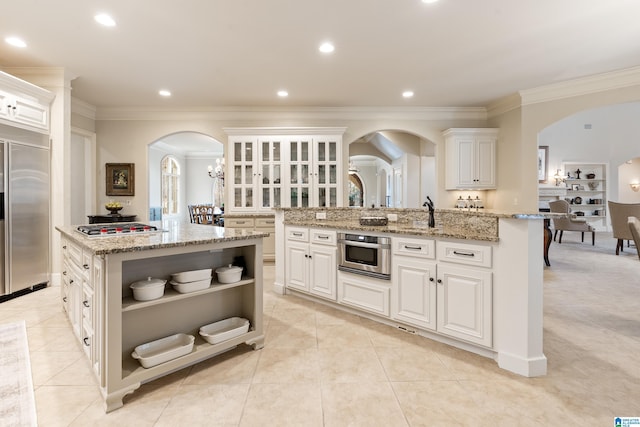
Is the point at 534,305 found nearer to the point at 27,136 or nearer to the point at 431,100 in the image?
the point at 431,100

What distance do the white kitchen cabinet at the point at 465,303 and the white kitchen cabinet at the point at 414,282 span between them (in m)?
0.07

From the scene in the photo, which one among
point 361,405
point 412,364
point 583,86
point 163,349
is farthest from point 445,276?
point 583,86

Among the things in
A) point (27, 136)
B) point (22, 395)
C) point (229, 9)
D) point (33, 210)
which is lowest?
point (22, 395)

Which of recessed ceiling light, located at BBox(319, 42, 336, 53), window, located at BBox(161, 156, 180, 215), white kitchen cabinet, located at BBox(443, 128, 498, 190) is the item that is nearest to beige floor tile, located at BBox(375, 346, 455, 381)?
recessed ceiling light, located at BBox(319, 42, 336, 53)

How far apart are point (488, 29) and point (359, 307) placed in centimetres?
290

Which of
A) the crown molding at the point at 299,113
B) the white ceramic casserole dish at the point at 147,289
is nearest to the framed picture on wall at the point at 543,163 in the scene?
the crown molding at the point at 299,113

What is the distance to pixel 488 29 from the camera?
302 centimetres

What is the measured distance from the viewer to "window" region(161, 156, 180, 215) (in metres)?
9.76

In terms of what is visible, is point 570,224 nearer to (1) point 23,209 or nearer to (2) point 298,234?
(2) point 298,234

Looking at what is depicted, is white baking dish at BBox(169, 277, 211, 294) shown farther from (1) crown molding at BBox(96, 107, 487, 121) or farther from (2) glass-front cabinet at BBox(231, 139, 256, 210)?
(1) crown molding at BBox(96, 107, 487, 121)

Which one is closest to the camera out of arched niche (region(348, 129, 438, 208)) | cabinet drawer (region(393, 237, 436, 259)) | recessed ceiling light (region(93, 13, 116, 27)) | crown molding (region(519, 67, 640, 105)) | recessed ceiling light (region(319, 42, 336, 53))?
cabinet drawer (region(393, 237, 436, 259))

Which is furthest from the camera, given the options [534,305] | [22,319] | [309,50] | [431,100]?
[431,100]

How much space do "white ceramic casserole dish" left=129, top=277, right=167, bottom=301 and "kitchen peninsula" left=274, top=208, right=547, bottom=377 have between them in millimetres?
1633

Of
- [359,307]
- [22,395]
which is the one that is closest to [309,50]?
[359,307]
